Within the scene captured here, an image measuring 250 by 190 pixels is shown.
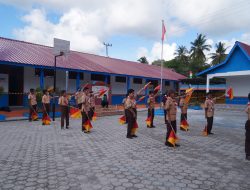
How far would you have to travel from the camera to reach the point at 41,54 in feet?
59.5

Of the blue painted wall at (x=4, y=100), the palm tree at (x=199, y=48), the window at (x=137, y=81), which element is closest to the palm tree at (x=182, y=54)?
the palm tree at (x=199, y=48)

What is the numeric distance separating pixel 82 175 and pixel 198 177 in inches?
83.9

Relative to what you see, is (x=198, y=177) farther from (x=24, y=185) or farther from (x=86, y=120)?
(x=86, y=120)

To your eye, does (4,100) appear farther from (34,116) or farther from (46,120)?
(46,120)

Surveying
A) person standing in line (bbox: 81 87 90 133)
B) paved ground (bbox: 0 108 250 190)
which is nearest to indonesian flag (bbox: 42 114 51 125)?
person standing in line (bbox: 81 87 90 133)

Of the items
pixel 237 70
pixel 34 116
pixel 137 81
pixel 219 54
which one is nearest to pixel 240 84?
pixel 237 70

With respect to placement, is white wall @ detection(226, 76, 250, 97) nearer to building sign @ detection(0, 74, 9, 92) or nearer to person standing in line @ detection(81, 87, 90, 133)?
person standing in line @ detection(81, 87, 90, 133)

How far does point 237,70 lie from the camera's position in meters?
20.7

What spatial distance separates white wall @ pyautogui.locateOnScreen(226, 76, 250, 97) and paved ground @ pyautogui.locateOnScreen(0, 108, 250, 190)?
14.8 metres

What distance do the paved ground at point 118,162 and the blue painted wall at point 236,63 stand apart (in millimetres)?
13041

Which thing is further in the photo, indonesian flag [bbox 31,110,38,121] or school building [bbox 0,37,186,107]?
school building [bbox 0,37,186,107]

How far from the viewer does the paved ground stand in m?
4.56

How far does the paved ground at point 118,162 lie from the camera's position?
456 cm

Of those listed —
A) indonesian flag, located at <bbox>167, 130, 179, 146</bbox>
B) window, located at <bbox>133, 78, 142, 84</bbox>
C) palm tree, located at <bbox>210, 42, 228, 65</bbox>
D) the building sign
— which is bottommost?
indonesian flag, located at <bbox>167, 130, 179, 146</bbox>
